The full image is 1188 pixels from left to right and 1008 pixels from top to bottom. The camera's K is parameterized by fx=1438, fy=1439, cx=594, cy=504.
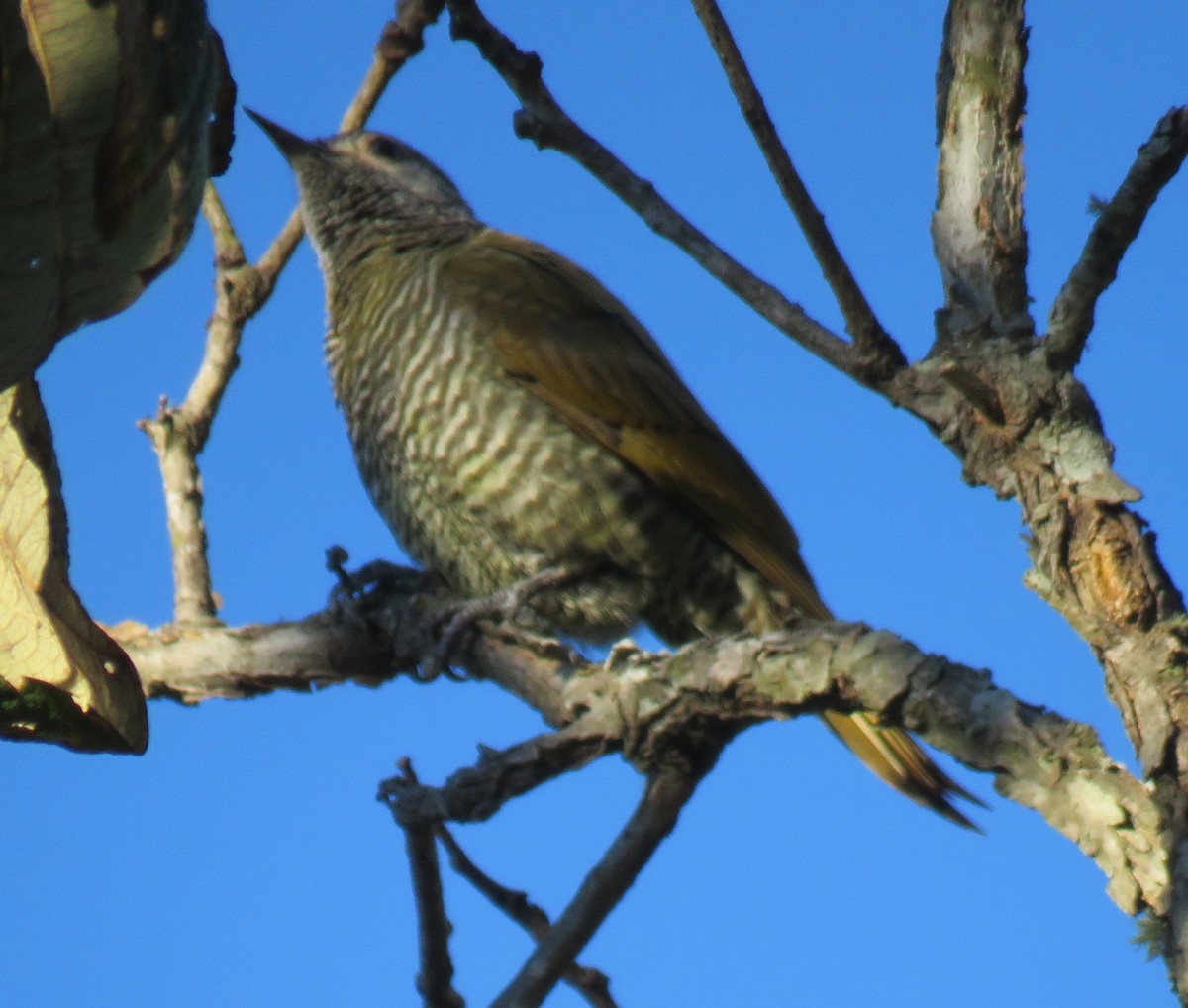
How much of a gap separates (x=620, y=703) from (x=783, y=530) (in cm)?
183

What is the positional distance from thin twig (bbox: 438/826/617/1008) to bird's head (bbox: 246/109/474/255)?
3112 millimetres

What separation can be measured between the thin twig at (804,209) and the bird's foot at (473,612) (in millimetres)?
1413

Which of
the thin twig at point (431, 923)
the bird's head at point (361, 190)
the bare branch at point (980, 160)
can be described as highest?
the bird's head at point (361, 190)

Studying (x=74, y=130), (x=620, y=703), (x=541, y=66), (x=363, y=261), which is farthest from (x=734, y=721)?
(x=363, y=261)

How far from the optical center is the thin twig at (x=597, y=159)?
2750 mm

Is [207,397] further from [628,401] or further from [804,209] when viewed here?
[804,209]

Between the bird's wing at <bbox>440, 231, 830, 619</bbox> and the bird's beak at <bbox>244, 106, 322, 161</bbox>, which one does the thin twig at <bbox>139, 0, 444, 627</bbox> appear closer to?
the bird's wing at <bbox>440, 231, 830, 619</bbox>

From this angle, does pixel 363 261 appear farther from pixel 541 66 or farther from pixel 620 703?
pixel 620 703

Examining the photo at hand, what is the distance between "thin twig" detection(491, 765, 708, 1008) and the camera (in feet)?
7.09

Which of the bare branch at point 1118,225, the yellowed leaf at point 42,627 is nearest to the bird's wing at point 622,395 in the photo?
the bare branch at point 1118,225

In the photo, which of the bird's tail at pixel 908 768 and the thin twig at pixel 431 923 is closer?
the thin twig at pixel 431 923

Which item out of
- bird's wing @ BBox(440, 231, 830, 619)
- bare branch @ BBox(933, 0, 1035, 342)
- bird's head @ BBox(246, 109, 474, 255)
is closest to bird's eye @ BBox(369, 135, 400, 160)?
bird's head @ BBox(246, 109, 474, 255)

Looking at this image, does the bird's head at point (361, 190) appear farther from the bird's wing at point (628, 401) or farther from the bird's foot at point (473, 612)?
the bird's foot at point (473, 612)

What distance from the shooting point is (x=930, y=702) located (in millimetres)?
2332
